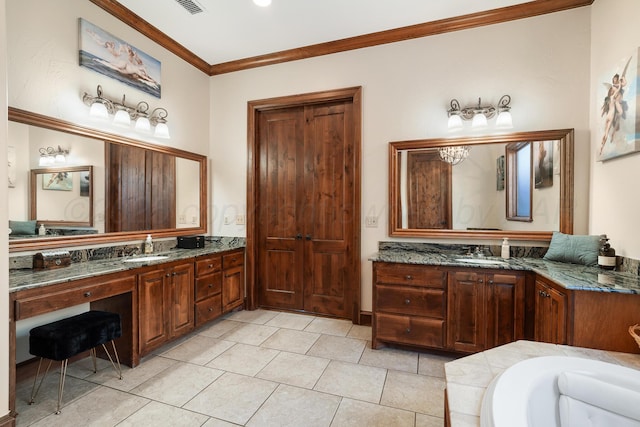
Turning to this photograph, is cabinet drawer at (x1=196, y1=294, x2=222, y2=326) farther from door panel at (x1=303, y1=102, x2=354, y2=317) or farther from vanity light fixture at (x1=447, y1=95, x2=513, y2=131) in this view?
vanity light fixture at (x1=447, y1=95, x2=513, y2=131)

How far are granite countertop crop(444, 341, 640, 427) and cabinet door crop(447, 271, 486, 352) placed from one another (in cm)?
90

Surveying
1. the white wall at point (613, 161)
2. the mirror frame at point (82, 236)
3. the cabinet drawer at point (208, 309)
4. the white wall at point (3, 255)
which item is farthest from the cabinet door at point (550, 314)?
the mirror frame at point (82, 236)

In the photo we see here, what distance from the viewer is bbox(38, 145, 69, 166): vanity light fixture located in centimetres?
223

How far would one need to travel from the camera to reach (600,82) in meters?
2.37

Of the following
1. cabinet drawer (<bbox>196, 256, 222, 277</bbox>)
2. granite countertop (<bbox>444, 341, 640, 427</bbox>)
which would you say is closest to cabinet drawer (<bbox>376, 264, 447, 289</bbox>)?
granite countertop (<bbox>444, 341, 640, 427</bbox>)

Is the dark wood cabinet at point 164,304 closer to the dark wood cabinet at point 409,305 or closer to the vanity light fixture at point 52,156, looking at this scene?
the vanity light fixture at point 52,156

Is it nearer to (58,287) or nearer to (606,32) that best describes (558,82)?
(606,32)

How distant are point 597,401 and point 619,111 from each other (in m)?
2.07

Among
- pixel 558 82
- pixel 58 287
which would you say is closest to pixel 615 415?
pixel 558 82

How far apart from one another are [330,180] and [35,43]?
2.73 metres

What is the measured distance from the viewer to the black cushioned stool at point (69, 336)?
6.03ft

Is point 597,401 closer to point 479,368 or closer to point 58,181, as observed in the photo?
point 479,368

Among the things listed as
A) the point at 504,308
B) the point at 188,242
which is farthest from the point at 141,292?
the point at 504,308

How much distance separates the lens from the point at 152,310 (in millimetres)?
2445
